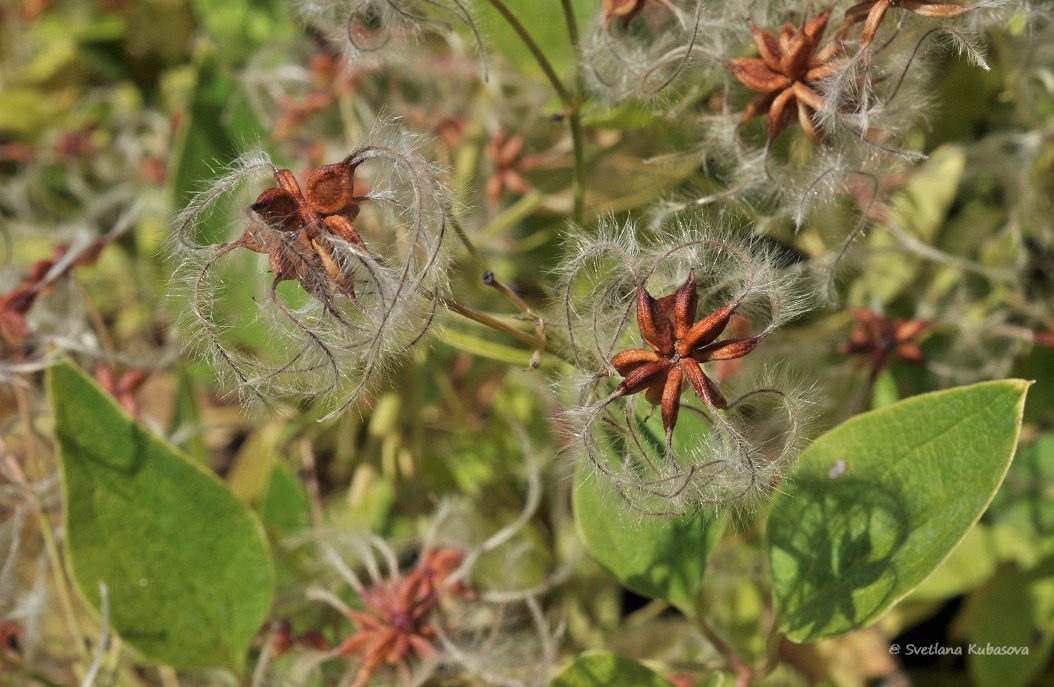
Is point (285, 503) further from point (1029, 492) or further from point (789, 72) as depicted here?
point (1029, 492)

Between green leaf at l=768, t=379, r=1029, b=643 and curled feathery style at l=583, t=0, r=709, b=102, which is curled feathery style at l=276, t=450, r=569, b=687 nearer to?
green leaf at l=768, t=379, r=1029, b=643

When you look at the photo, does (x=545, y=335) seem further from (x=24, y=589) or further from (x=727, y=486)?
(x=24, y=589)

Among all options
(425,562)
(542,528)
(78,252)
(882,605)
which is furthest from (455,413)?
(882,605)

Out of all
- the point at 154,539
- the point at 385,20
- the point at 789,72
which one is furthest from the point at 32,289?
the point at 789,72

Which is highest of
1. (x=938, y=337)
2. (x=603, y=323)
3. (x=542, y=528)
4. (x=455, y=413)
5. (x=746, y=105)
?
(x=746, y=105)

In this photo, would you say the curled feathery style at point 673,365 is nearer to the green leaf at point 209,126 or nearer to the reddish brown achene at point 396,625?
the reddish brown achene at point 396,625

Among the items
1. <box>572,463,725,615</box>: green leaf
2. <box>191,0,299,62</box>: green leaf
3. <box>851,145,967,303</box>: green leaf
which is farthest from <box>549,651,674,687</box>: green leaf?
<box>191,0,299,62</box>: green leaf
